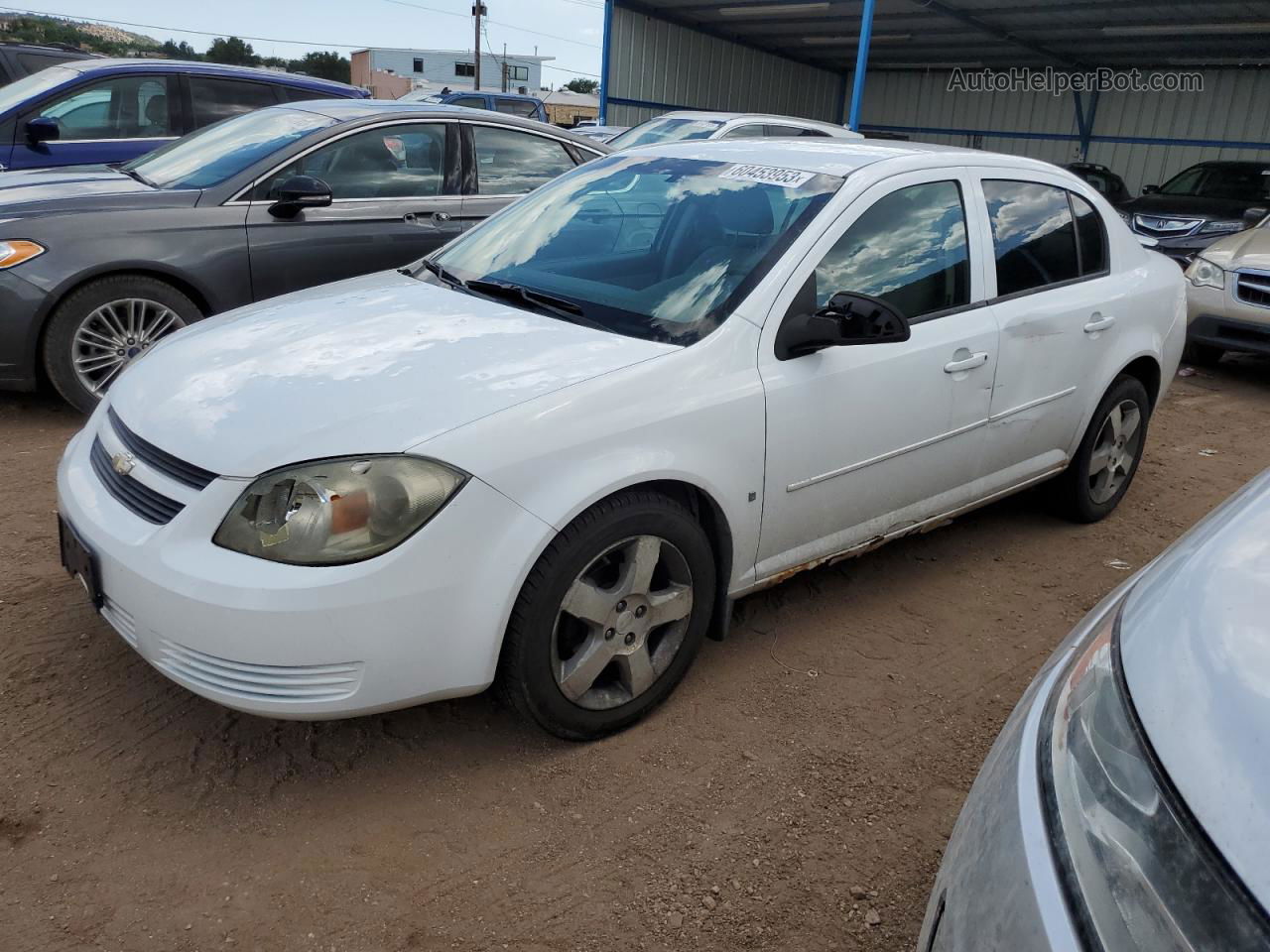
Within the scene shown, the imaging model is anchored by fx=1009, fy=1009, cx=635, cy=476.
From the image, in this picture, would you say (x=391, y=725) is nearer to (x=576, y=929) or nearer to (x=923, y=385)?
(x=576, y=929)

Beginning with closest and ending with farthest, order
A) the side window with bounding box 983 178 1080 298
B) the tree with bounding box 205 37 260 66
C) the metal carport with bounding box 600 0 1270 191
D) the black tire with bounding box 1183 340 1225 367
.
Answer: the side window with bounding box 983 178 1080 298 < the black tire with bounding box 1183 340 1225 367 < the metal carport with bounding box 600 0 1270 191 < the tree with bounding box 205 37 260 66

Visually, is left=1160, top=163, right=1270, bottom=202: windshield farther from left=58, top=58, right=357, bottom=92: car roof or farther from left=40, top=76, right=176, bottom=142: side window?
left=40, top=76, right=176, bottom=142: side window

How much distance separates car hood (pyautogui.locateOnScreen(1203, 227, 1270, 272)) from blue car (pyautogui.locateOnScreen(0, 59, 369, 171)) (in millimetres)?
6894

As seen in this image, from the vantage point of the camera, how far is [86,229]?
4.80 metres

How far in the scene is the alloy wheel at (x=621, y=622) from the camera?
2.63 metres

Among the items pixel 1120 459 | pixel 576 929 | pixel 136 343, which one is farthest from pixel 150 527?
pixel 1120 459

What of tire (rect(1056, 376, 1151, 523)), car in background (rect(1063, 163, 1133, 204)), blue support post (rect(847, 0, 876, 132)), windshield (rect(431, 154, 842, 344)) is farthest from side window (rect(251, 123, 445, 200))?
car in background (rect(1063, 163, 1133, 204))

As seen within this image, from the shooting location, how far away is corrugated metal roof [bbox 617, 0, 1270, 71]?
15766 mm

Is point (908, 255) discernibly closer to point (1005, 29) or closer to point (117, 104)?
point (117, 104)

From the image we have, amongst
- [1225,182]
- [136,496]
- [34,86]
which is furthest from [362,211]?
[1225,182]

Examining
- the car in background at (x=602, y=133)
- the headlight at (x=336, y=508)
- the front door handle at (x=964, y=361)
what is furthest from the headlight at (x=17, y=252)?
the car in background at (x=602, y=133)

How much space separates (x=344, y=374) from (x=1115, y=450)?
11.6 ft

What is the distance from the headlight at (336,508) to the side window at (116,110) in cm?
595

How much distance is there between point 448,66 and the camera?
69.8m
